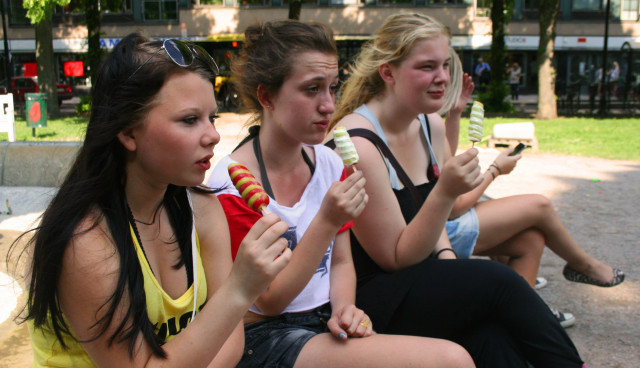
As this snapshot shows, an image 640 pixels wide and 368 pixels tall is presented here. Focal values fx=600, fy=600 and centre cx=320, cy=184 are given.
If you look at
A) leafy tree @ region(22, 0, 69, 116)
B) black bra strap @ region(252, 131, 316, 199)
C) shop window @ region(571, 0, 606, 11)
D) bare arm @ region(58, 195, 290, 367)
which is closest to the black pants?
black bra strap @ region(252, 131, 316, 199)

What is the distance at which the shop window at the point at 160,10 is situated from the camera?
3225cm

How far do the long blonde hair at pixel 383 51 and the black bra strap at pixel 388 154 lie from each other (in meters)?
0.38

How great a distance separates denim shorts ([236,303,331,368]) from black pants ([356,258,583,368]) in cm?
29

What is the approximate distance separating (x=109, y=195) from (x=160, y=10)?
3326cm

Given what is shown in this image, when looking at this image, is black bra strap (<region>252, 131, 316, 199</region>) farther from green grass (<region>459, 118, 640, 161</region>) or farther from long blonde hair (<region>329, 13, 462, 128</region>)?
green grass (<region>459, 118, 640, 161</region>)

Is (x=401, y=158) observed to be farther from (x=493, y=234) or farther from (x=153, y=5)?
(x=153, y=5)

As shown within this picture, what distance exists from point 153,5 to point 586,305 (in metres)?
32.3

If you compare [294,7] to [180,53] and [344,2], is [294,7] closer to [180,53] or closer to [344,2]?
[344,2]

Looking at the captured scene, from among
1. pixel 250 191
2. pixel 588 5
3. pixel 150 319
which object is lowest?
pixel 150 319

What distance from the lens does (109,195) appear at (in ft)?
5.40

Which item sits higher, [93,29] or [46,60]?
[93,29]

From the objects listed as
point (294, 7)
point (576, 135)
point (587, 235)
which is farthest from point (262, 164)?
point (294, 7)

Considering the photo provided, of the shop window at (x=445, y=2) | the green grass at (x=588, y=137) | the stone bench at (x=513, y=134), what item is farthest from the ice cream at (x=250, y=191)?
the shop window at (x=445, y=2)

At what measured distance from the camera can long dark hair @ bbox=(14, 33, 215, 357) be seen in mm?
1508
